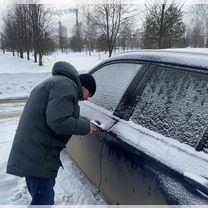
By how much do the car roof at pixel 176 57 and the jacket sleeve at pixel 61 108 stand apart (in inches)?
28.3

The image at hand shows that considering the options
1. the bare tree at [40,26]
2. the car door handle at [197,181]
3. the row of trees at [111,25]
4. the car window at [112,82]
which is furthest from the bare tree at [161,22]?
the car door handle at [197,181]

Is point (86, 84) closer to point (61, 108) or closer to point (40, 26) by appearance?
point (61, 108)

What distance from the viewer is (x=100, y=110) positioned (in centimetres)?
312

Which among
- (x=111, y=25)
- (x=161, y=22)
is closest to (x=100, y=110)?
(x=161, y=22)

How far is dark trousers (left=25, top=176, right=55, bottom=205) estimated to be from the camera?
245 cm

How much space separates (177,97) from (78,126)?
744 mm

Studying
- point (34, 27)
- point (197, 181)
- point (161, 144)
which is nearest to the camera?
point (197, 181)

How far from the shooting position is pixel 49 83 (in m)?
2.31

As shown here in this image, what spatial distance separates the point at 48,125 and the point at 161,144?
802 millimetres

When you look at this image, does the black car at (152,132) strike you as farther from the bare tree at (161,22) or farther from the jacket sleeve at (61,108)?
the bare tree at (161,22)

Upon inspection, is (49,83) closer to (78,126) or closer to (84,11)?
(78,126)

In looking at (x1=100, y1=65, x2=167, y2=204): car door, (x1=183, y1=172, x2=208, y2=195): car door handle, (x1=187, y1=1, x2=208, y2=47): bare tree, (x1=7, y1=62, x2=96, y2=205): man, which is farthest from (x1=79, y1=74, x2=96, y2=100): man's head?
(x1=187, y1=1, x2=208, y2=47): bare tree

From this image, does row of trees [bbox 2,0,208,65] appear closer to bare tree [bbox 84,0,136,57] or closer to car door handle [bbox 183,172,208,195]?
bare tree [bbox 84,0,136,57]

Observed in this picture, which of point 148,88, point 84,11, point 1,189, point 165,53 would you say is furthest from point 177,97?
point 84,11
